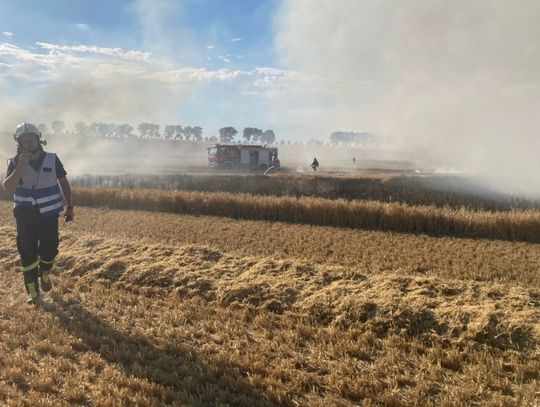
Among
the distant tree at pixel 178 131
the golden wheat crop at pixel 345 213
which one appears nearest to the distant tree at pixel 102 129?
the distant tree at pixel 178 131

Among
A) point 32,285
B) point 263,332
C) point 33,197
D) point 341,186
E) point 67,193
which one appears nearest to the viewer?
point 263,332

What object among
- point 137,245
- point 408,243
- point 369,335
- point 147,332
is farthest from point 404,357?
point 408,243

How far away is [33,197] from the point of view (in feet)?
19.2

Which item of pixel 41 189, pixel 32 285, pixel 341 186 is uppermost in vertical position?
pixel 41 189

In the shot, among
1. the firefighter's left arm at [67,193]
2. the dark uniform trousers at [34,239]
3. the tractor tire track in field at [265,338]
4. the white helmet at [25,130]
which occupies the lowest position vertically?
the tractor tire track in field at [265,338]

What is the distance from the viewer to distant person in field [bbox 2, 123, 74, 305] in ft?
18.9

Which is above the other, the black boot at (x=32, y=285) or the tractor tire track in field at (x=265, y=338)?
the black boot at (x=32, y=285)

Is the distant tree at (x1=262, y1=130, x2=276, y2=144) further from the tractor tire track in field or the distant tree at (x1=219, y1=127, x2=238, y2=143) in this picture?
the tractor tire track in field

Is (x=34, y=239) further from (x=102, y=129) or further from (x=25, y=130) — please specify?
(x=102, y=129)

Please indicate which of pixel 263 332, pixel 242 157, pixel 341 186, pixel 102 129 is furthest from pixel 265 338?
pixel 102 129

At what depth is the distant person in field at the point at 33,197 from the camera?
5.75m

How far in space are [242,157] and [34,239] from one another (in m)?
33.1

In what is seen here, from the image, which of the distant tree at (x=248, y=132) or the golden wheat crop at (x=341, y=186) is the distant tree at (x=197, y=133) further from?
the golden wheat crop at (x=341, y=186)

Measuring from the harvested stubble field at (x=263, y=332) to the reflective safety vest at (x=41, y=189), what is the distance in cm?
135
